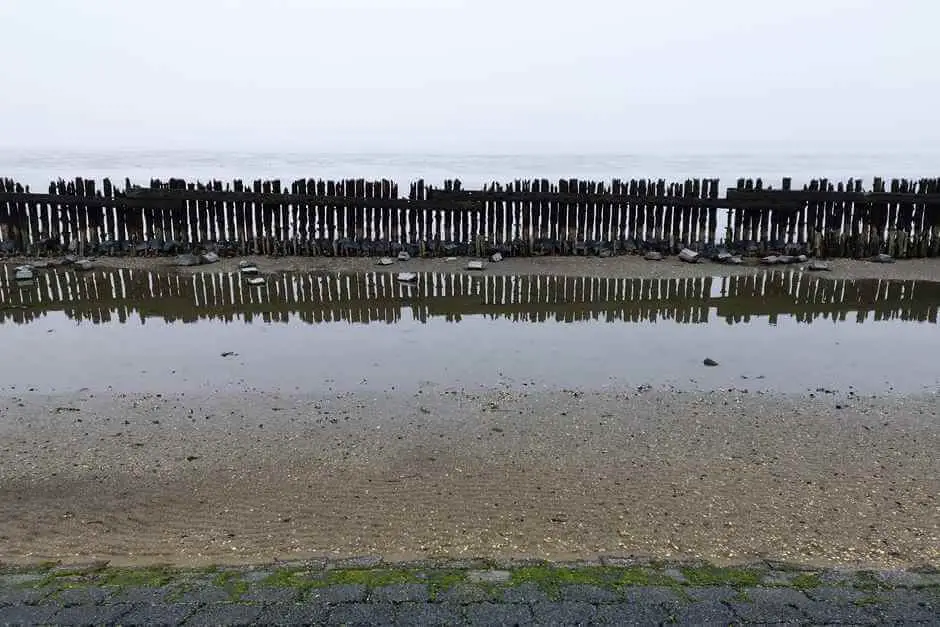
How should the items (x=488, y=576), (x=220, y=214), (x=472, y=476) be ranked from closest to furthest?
(x=488, y=576), (x=472, y=476), (x=220, y=214)

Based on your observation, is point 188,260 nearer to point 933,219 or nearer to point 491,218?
point 491,218

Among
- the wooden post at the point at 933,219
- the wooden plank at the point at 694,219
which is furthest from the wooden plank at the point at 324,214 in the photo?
the wooden post at the point at 933,219

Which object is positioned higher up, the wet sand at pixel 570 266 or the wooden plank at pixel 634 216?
the wooden plank at pixel 634 216

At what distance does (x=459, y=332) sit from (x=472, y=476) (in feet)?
14.4

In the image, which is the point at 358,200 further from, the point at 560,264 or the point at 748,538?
the point at 748,538

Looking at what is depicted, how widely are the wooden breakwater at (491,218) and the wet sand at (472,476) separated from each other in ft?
28.2

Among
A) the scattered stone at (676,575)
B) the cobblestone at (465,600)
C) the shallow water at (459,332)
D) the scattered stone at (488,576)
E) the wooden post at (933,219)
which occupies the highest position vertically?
the wooden post at (933,219)

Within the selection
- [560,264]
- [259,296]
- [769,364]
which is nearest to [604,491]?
[769,364]

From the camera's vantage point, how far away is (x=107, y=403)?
7129 mm

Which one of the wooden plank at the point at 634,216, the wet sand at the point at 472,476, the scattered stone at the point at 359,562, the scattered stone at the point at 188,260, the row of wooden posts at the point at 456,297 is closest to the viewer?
the scattered stone at the point at 359,562

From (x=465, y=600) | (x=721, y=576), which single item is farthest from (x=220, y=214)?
(x=721, y=576)

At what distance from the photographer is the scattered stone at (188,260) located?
1483cm

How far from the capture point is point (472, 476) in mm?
5598

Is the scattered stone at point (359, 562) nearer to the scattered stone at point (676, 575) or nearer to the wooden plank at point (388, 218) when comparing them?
the scattered stone at point (676, 575)
